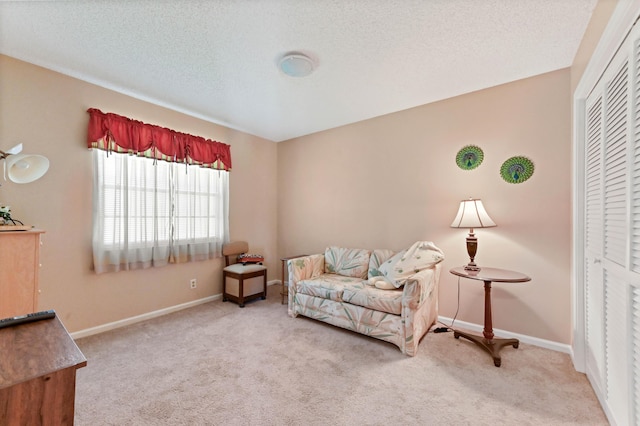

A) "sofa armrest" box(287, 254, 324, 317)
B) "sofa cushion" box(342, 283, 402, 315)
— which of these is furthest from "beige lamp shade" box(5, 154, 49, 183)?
"sofa cushion" box(342, 283, 402, 315)

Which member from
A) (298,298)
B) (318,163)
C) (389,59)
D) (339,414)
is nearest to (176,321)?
(298,298)

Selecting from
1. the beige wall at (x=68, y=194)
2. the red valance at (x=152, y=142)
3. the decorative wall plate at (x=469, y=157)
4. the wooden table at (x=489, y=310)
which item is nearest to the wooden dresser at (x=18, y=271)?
the beige wall at (x=68, y=194)

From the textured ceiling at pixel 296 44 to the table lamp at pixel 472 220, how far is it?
4.00ft

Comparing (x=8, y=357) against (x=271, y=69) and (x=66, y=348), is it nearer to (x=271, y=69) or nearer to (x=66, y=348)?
(x=66, y=348)

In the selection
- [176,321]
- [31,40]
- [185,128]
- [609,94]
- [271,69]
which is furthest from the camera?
[185,128]

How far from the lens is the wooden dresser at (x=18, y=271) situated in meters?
1.85

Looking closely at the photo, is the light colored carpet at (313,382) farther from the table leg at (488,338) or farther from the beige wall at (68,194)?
the beige wall at (68,194)

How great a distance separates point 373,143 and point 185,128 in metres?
2.43

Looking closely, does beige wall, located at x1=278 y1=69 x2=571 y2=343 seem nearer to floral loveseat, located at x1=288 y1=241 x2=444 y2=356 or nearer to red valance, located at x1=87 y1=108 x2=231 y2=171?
floral loveseat, located at x1=288 y1=241 x2=444 y2=356

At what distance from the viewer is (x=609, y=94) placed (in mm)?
1594

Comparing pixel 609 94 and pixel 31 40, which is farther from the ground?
pixel 31 40

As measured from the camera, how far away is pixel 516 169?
2.57 m

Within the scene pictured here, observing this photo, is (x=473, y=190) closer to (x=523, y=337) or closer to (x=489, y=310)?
(x=489, y=310)

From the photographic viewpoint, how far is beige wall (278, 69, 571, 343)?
2.41m
